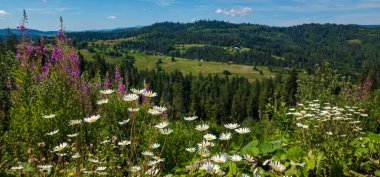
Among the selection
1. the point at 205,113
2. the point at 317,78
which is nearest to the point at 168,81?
the point at 205,113

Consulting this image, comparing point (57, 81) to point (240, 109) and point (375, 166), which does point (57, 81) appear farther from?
point (240, 109)

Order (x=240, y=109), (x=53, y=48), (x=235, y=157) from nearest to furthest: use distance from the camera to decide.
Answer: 1. (x=235, y=157)
2. (x=53, y=48)
3. (x=240, y=109)

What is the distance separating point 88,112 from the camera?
6.65 metres

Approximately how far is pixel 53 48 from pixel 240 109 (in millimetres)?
96513

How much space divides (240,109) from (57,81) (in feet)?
321

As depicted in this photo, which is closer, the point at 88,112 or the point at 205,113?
the point at 88,112

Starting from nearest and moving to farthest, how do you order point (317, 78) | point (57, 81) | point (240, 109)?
point (57, 81)
point (317, 78)
point (240, 109)

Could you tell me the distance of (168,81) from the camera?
142 metres

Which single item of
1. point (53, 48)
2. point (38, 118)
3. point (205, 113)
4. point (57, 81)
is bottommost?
point (205, 113)

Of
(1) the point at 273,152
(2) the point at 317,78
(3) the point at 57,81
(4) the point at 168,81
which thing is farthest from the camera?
(4) the point at 168,81

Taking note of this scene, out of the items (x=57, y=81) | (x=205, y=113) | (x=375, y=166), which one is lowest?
(x=205, y=113)

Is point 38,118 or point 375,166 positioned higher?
point 38,118

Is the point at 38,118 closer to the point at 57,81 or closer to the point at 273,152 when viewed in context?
the point at 57,81

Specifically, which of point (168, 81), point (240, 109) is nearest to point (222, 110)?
point (240, 109)
